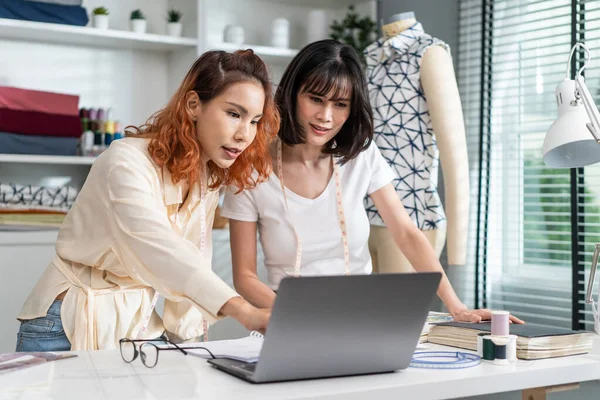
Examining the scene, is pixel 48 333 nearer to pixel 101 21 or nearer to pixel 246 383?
pixel 246 383

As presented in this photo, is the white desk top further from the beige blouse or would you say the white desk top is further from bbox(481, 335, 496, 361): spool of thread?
the beige blouse

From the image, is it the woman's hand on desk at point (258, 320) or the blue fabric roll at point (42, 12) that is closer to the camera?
the woman's hand on desk at point (258, 320)

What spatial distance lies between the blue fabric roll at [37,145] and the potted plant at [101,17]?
1.65 feet

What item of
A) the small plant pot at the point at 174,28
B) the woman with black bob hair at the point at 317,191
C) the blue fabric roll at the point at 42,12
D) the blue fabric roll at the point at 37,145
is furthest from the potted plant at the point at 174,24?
the woman with black bob hair at the point at 317,191

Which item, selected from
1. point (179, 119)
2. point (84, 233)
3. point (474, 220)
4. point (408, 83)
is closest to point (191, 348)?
point (84, 233)

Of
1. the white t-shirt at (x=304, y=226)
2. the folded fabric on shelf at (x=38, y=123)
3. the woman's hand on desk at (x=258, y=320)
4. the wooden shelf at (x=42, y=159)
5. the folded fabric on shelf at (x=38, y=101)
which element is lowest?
the woman's hand on desk at (x=258, y=320)

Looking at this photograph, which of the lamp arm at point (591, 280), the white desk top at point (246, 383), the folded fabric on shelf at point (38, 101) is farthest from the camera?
the folded fabric on shelf at point (38, 101)

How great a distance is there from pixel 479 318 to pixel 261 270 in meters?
1.90

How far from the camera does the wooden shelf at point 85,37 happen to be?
10.2 feet

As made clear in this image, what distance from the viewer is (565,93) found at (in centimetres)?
174

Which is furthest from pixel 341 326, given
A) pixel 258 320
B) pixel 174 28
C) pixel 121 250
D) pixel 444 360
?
pixel 174 28

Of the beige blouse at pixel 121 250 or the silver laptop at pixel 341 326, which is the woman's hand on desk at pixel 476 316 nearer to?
the silver laptop at pixel 341 326

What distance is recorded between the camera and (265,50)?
11.8 ft

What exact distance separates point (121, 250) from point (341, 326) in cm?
52
